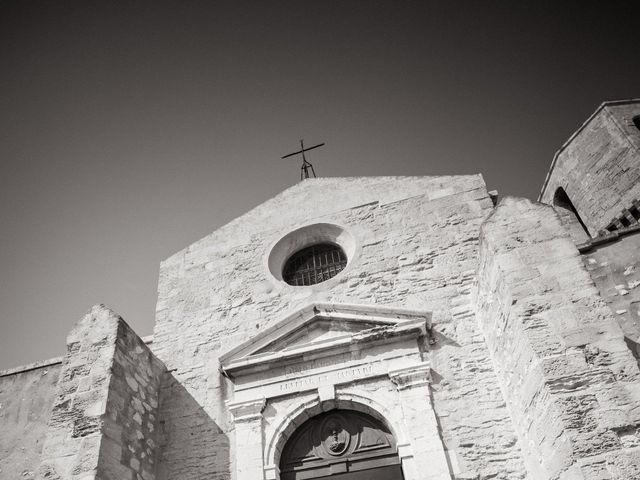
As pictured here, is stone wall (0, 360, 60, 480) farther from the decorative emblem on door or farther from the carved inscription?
the decorative emblem on door

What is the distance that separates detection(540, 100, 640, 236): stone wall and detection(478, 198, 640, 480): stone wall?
22.2ft

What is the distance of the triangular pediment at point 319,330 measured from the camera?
6.27 metres

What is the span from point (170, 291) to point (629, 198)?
376 inches

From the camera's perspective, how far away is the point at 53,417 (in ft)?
18.6

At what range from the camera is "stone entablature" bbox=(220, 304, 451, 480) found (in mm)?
5652

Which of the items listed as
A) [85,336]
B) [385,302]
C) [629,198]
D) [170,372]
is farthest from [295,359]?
[629,198]

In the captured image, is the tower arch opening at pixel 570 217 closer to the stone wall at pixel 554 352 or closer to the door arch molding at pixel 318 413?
the stone wall at pixel 554 352

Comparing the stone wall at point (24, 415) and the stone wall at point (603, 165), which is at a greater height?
the stone wall at point (603, 165)

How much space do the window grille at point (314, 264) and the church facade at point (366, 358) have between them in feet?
0.09

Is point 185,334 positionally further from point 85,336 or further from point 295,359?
point 295,359

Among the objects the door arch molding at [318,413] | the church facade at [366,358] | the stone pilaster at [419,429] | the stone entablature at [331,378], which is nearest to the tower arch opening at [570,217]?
the church facade at [366,358]

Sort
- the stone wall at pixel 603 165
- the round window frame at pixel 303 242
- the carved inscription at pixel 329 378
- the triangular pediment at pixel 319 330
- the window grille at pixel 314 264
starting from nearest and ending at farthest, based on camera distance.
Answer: the carved inscription at pixel 329 378, the triangular pediment at pixel 319 330, the round window frame at pixel 303 242, the window grille at pixel 314 264, the stone wall at pixel 603 165

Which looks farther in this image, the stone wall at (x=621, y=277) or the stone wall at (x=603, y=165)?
the stone wall at (x=603, y=165)

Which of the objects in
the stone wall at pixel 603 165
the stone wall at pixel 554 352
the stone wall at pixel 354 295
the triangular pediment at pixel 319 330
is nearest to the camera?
the stone wall at pixel 554 352
